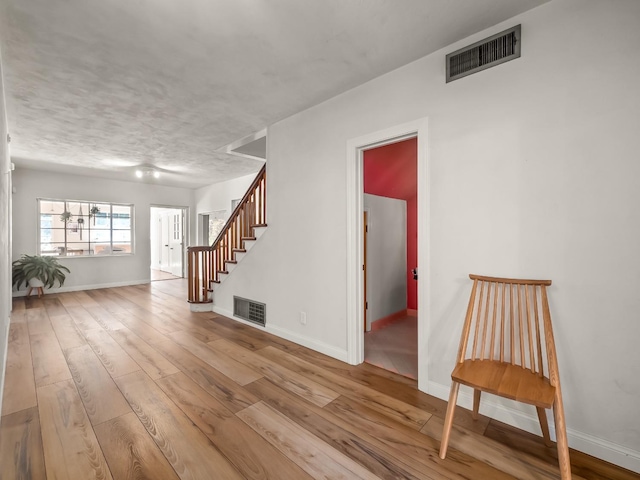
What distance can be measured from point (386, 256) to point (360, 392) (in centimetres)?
215

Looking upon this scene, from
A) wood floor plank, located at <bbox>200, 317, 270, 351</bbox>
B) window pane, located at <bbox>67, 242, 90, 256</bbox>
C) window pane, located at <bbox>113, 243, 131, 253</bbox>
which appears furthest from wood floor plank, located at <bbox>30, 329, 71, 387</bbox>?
window pane, located at <bbox>113, 243, 131, 253</bbox>

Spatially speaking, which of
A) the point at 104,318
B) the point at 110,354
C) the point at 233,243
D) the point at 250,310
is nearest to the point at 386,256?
the point at 250,310

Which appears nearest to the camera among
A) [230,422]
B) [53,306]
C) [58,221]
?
[230,422]

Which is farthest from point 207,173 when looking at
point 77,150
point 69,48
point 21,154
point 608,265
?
point 608,265

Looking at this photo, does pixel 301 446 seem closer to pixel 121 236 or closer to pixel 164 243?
pixel 121 236

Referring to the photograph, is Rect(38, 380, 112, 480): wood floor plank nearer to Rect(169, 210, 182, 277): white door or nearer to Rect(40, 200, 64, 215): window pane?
Rect(40, 200, 64, 215): window pane

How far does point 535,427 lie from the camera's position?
5.56ft

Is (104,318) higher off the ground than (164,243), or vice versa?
(164,243)

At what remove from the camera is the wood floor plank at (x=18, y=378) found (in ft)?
6.54

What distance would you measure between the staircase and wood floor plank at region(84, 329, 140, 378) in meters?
1.31

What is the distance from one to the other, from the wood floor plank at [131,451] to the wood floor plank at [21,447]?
266 mm

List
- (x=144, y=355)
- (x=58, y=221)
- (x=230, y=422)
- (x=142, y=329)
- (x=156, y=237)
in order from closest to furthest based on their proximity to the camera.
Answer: (x=230, y=422), (x=144, y=355), (x=142, y=329), (x=58, y=221), (x=156, y=237)

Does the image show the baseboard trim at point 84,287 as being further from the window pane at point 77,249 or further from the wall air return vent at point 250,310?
Answer: the wall air return vent at point 250,310

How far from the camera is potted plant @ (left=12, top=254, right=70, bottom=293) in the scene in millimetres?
5211
